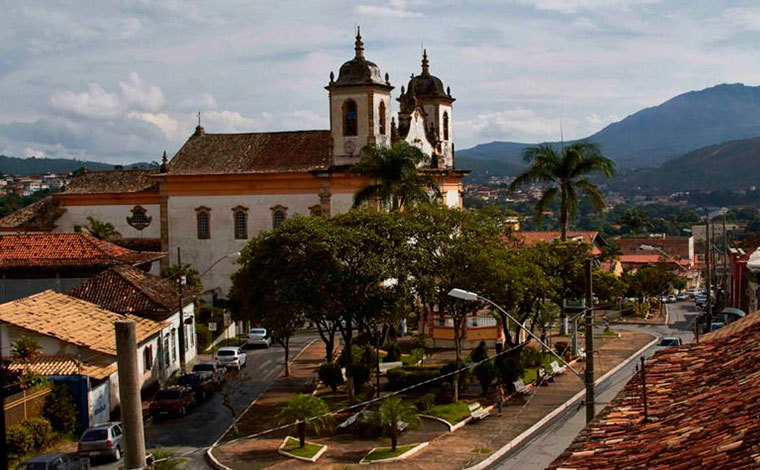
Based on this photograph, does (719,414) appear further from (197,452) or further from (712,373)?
(197,452)

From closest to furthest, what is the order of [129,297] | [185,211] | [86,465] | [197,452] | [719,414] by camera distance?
[719,414] → [86,465] → [197,452] → [129,297] → [185,211]

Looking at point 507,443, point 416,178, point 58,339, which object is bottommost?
point 507,443

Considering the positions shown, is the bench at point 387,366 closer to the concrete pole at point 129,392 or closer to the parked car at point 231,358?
the parked car at point 231,358

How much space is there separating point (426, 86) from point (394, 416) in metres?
36.2

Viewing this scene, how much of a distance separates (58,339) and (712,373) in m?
20.7

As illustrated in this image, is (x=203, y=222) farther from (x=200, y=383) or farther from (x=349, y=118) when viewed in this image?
(x=200, y=383)

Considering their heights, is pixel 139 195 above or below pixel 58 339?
above

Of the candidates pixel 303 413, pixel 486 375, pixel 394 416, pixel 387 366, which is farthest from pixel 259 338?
pixel 394 416

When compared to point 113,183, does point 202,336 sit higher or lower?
lower

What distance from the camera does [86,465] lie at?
22203mm

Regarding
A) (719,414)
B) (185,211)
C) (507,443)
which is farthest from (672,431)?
(185,211)

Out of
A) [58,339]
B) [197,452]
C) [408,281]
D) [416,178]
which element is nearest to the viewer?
[197,452]

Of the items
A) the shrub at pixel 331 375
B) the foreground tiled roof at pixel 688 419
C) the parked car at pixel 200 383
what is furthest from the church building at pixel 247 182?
the foreground tiled roof at pixel 688 419

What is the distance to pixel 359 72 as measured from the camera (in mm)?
50250
